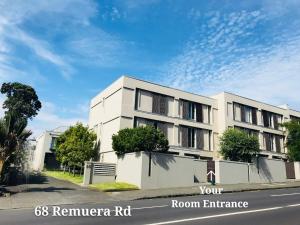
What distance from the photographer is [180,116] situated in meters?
34.5

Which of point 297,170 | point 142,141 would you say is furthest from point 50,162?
point 297,170

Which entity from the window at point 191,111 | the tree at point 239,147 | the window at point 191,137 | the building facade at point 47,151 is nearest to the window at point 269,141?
the tree at point 239,147

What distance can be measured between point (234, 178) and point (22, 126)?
1899cm

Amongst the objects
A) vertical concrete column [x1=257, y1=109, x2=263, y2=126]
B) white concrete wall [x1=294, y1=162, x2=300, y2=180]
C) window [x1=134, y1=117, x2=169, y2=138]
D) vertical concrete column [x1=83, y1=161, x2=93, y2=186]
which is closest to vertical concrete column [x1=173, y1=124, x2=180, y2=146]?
window [x1=134, y1=117, x2=169, y2=138]

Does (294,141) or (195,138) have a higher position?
(294,141)

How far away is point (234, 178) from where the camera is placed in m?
27.4

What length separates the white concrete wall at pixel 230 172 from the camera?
87.0 ft

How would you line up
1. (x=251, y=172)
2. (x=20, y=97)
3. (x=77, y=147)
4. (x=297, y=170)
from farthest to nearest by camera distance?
1. (x=20, y=97)
2. (x=297, y=170)
3. (x=77, y=147)
4. (x=251, y=172)

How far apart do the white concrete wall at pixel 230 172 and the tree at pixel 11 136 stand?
54.2ft

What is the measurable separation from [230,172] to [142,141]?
9.13 m

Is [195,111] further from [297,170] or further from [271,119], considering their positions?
[271,119]

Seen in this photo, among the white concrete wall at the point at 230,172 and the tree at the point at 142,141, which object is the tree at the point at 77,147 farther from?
the white concrete wall at the point at 230,172

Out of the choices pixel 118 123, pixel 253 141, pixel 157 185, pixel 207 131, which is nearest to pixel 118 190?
pixel 157 185

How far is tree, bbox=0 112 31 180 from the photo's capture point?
1715cm
